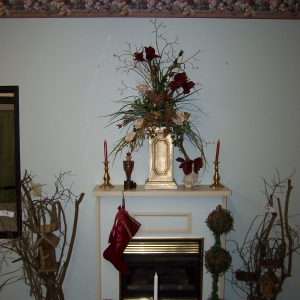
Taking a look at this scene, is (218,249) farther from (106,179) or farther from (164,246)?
(106,179)

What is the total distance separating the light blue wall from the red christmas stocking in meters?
0.34

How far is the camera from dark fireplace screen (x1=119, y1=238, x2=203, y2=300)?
2.31 meters

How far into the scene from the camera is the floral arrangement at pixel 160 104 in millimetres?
2139

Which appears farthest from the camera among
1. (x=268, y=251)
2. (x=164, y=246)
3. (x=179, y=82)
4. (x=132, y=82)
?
(x=132, y=82)

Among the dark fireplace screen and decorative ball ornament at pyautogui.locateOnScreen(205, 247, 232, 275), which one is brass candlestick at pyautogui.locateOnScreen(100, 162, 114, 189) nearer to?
the dark fireplace screen

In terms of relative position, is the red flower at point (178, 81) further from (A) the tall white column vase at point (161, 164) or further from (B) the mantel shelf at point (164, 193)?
(B) the mantel shelf at point (164, 193)

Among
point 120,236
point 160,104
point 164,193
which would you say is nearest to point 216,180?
point 164,193

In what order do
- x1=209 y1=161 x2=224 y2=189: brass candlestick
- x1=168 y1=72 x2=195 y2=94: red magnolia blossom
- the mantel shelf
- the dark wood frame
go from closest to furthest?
x1=168 y1=72 x2=195 y2=94: red magnolia blossom < the mantel shelf < x1=209 y1=161 x2=224 y2=189: brass candlestick < the dark wood frame

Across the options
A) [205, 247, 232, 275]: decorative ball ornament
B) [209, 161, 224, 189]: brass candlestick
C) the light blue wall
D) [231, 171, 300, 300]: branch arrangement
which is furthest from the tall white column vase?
[231, 171, 300, 300]: branch arrangement

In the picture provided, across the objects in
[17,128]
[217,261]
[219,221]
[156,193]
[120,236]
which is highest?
[17,128]

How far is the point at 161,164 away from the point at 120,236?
61cm

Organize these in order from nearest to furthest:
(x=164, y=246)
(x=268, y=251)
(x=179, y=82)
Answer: (x=179, y=82)
(x=268, y=251)
(x=164, y=246)

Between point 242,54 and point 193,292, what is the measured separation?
1.93m

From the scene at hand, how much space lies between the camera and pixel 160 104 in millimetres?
2148
